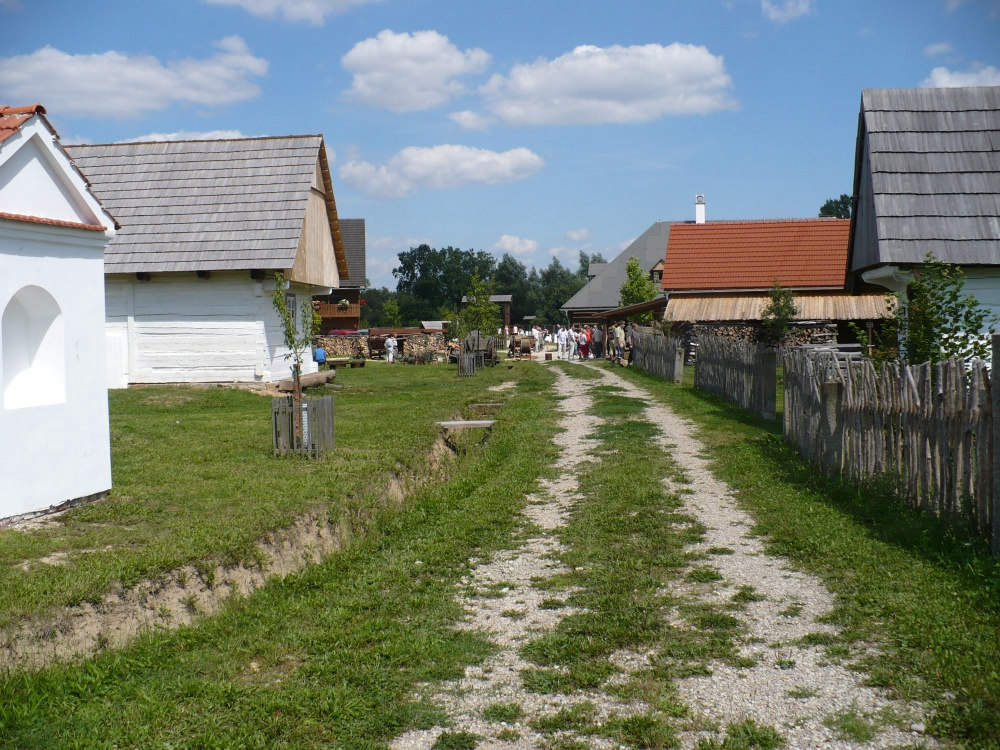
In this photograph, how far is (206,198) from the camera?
75.2 feet

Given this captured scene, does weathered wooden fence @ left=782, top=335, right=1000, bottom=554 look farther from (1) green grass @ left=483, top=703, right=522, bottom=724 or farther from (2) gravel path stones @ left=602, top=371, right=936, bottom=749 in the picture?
(1) green grass @ left=483, top=703, right=522, bottom=724

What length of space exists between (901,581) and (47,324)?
694 cm

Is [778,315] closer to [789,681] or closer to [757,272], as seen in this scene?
[757,272]

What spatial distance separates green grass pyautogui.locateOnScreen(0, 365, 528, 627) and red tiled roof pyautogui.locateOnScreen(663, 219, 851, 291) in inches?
742

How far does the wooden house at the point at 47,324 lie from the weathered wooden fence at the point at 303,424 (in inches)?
119

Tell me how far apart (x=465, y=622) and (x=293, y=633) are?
1.02 m

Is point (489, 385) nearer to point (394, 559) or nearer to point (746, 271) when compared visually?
point (746, 271)

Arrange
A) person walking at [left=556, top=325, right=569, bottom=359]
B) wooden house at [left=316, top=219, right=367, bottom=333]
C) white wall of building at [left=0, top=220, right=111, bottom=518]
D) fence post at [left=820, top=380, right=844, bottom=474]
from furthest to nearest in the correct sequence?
wooden house at [left=316, top=219, right=367, bottom=333] < person walking at [left=556, top=325, right=569, bottom=359] < fence post at [left=820, top=380, right=844, bottom=474] < white wall of building at [left=0, top=220, right=111, bottom=518]

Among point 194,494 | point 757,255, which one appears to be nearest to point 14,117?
point 194,494

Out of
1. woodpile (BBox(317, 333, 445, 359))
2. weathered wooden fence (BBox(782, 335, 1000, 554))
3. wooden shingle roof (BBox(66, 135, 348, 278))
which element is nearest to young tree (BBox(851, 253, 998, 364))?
weathered wooden fence (BBox(782, 335, 1000, 554))

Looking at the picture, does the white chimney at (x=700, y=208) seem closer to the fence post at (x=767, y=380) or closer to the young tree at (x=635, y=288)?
the young tree at (x=635, y=288)

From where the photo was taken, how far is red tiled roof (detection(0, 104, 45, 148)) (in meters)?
7.36

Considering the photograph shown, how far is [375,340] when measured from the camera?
156 feet

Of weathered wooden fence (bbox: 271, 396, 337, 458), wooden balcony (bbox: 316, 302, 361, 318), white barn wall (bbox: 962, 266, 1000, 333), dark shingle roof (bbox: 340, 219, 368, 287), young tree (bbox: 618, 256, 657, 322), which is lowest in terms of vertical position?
weathered wooden fence (bbox: 271, 396, 337, 458)
